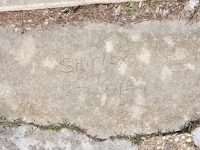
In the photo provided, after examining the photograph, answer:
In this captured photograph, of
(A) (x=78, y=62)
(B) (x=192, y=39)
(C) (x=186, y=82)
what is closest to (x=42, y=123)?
(A) (x=78, y=62)

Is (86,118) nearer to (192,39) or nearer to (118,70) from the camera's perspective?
(118,70)

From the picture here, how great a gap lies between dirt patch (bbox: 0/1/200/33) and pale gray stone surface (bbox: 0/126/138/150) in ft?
3.20

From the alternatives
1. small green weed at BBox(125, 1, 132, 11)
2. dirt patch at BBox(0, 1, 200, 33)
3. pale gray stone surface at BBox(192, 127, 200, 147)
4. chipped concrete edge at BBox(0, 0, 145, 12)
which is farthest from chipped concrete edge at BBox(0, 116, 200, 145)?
small green weed at BBox(125, 1, 132, 11)

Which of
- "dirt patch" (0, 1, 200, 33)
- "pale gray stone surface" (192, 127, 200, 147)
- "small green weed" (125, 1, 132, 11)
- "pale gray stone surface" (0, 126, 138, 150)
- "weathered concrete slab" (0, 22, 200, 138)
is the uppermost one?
"small green weed" (125, 1, 132, 11)

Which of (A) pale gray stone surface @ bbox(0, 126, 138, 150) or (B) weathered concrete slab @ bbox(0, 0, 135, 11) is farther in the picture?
(A) pale gray stone surface @ bbox(0, 126, 138, 150)

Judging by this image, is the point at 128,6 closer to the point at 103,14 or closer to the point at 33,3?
the point at 103,14

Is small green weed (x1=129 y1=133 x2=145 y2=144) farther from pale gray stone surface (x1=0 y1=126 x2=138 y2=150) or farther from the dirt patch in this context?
the dirt patch

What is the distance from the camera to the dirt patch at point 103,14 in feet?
9.11

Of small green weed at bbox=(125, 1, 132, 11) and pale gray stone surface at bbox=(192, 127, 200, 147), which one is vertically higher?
small green weed at bbox=(125, 1, 132, 11)

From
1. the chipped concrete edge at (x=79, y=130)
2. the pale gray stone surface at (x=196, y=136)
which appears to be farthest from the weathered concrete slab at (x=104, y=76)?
the pale gray stone surface at (x=196, y=136)

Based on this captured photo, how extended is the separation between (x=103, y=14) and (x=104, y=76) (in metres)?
0.56

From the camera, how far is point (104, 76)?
9.27ft

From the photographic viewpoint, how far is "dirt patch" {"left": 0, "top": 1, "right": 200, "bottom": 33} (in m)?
2.78

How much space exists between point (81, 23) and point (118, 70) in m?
0.55
